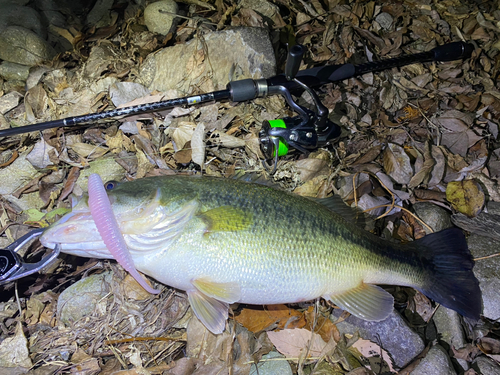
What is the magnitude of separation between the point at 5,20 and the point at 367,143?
4.45 metres

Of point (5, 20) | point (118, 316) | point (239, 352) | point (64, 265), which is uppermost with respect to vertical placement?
point (5, 20)

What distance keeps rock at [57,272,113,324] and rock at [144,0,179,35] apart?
277cm

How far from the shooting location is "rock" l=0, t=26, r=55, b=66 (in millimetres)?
3734

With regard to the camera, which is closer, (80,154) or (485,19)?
(80,154)

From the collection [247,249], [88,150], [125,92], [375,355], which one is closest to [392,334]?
[375,355]

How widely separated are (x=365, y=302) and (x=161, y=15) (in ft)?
11.8

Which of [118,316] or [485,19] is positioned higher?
[485,19]

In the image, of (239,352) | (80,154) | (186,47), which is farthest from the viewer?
(186,47)

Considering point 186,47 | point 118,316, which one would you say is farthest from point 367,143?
point 118,316

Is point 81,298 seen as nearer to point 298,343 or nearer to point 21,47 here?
point 298,343

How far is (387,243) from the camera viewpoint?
8.18 feet

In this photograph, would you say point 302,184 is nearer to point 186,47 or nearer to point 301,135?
point 301,135

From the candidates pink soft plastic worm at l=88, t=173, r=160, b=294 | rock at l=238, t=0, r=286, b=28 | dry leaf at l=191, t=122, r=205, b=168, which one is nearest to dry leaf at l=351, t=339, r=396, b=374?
pink soft plastic worm at l=88, t=173, r=160, b=294

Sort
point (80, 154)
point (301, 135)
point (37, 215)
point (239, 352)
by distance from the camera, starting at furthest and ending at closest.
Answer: point (80, 154), point (37, 215), point (301, 135), point (239, 352)
